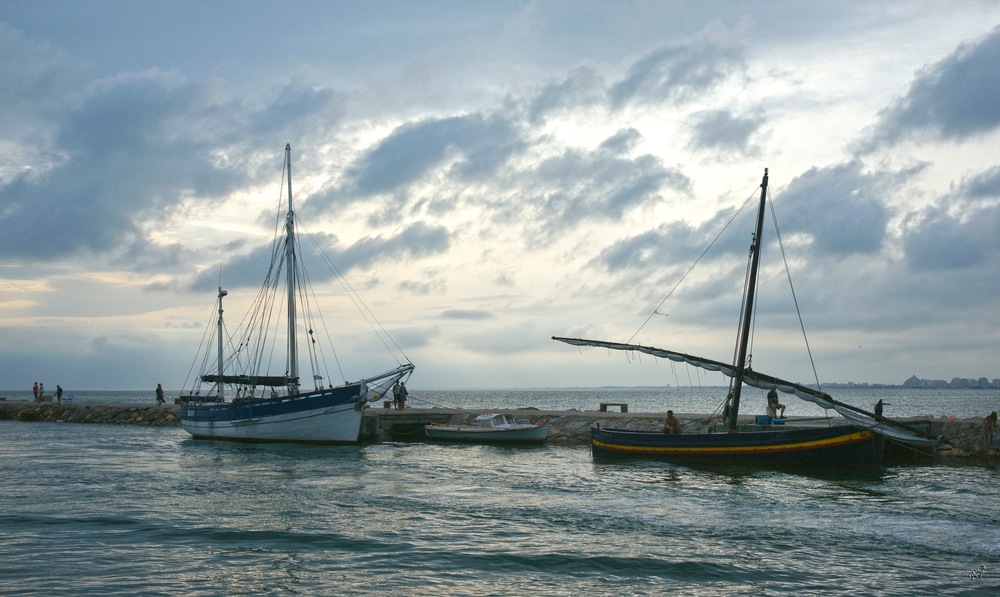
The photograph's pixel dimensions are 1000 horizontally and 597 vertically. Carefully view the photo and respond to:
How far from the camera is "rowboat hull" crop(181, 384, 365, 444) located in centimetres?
4362

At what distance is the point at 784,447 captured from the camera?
32.0 m

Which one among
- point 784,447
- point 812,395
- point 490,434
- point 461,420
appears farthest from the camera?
point 461,420

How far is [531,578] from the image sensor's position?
15438mm

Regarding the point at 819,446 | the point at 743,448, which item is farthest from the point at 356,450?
the point at 819,446

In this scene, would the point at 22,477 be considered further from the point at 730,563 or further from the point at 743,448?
the point at 743,448

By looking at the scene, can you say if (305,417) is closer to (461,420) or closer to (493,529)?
(461,420)

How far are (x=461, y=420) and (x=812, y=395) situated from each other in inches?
853

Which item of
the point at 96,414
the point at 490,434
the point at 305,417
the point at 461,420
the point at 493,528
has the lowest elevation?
the point at 493,528

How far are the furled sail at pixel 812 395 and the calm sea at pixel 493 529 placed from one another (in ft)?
5.84

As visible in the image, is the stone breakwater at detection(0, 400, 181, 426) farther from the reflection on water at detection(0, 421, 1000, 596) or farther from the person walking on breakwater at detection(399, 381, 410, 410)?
the reflection on water at detection(0, 421, 1000, 596)

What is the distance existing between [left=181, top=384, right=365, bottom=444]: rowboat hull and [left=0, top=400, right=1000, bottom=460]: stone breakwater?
3.71 metres

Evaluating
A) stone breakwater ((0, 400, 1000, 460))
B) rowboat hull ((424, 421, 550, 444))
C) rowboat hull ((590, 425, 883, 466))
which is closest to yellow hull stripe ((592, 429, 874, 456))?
rowboat hull ((590, 425, 883, 466))

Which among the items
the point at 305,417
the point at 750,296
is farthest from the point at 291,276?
the point at 750,296

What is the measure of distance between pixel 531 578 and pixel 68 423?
6432 centimetres
